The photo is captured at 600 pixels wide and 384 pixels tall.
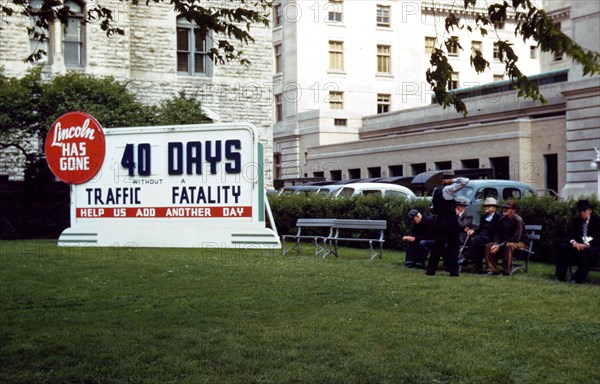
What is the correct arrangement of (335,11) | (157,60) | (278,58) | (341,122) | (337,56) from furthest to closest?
1. (278,58)
2. (337,56)
3. (335,11)
4. (341,122)
5. (157,60)

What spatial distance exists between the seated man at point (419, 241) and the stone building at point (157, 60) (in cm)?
2060

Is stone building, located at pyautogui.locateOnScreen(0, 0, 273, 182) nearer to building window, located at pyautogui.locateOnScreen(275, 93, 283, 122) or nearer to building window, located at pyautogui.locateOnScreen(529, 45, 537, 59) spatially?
building window, located at pyautogui.locateOnScreen(275, 93, 283, 122)

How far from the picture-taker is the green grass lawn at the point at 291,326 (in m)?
8.87

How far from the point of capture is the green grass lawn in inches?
349

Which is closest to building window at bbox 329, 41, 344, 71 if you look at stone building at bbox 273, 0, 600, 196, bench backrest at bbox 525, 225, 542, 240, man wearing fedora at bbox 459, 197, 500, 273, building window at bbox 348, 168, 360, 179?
stone building at bbox 273, 0, 600, 196

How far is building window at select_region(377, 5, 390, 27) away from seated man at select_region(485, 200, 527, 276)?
56.4 meters

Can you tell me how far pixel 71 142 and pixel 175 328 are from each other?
15.5m

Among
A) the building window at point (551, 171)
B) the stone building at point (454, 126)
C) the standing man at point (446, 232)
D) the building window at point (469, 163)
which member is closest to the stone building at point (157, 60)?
the stone building at point (454, 126)

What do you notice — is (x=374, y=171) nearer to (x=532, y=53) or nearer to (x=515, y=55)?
(x=532, y=53)

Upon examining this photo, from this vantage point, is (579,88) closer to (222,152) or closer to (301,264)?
(222,152)

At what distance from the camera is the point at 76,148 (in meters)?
25.5

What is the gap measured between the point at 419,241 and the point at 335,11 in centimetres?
5394

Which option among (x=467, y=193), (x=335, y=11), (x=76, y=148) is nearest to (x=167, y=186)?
(x=76, y=148)

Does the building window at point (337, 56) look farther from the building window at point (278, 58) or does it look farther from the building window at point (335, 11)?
the building window at point (278, 58)
